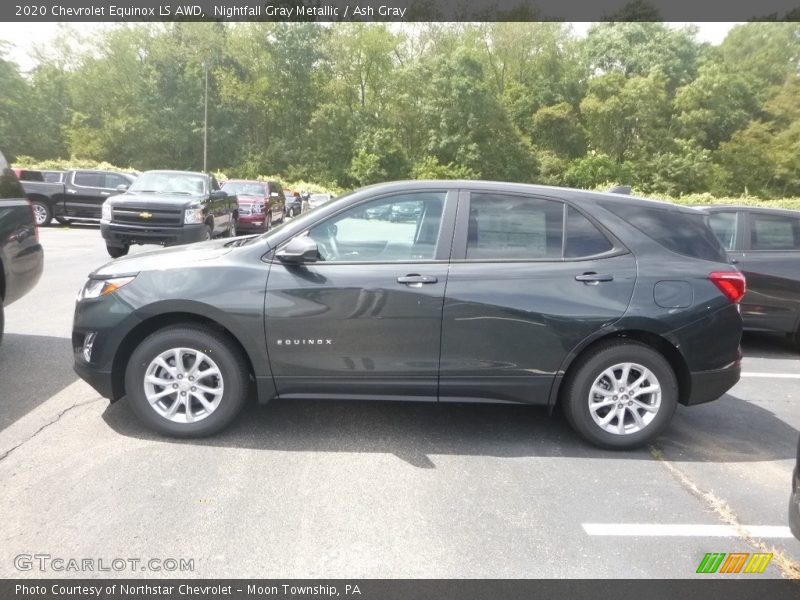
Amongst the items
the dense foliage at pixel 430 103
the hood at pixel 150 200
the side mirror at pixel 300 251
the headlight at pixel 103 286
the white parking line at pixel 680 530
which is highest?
the dense foliage at pixel 430 103

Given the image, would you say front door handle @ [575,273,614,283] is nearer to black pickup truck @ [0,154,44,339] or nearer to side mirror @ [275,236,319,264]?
side mirror @ [275,236,319,264]

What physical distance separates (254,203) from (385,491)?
52.8ft

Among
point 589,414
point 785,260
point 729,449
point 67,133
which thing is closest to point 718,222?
point 785,260

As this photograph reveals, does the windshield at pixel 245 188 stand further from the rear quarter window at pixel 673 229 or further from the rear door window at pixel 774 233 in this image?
the rear quarter window at pixel 673 229

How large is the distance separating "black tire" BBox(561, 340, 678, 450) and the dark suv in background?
11.6 ft

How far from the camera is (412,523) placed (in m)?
3.27

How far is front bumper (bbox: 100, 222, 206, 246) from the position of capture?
1174cm

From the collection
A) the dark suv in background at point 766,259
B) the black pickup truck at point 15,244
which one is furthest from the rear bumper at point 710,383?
the black pickup truck at point 15,244

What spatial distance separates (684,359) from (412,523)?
221 centimetres

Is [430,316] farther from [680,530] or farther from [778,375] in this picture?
[778,375]

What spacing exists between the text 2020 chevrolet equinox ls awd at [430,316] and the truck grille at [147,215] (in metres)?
7.95

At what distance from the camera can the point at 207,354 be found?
4.13 meters

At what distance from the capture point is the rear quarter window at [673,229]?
4.38 m

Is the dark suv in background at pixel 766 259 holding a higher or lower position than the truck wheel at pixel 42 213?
higher
